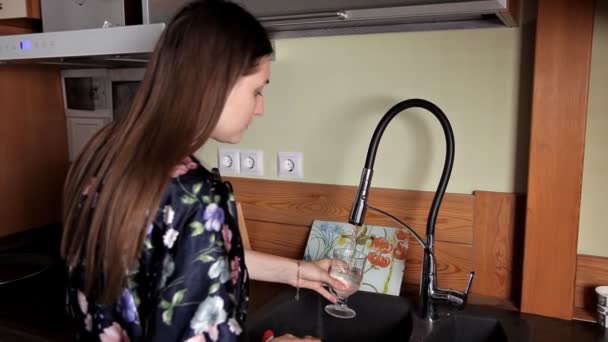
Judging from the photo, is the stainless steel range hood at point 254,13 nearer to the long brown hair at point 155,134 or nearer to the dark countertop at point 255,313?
the long brown hair at point 155,134

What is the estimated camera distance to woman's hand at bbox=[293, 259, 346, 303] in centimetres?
124

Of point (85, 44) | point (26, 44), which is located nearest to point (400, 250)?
point (85, 44)

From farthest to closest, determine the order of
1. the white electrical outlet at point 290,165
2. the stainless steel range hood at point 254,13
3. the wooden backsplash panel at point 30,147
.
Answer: the wooden backsplash panel at point 30,147, the white electrical outlet at point 290,165, the stainless steel range hood at point 254,13

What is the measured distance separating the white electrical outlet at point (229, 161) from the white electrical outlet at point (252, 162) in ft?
0.06

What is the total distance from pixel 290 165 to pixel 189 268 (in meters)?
0.87

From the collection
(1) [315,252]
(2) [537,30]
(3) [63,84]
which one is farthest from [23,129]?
(2) [537,30]

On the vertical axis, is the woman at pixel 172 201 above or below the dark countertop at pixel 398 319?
above

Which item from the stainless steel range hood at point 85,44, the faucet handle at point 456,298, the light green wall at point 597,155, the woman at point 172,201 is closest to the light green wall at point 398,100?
the light green wall at point 597,155

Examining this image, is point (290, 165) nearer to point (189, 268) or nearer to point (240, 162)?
point (240, 162)

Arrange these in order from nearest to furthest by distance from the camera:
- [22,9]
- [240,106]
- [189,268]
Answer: [189,268], [240,106], [22,9]

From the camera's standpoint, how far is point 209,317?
0.78 metres

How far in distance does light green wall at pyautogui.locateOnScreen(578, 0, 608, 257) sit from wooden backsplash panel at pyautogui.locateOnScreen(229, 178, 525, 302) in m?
0.14

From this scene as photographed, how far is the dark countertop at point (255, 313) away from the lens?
1.25m

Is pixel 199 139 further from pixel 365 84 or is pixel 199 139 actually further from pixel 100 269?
pixel 365 84
